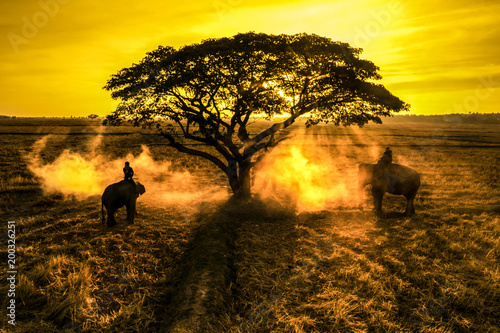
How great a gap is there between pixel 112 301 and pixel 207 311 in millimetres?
2426

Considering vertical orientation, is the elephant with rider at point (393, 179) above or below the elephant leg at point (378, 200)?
above

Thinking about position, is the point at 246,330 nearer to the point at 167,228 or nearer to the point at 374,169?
the point at 167,228

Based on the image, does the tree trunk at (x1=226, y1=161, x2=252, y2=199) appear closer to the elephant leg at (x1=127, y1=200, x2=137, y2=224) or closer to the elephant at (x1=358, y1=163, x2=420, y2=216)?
the elephant leg at (x1=127, y1=200, x2=137, y2=224)

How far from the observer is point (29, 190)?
16266 millimetres

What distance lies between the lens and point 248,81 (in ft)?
41.1

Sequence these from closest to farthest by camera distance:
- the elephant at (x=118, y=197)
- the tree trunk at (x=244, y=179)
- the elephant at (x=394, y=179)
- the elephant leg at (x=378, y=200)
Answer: the elephant at (x=118, y=197), the elephant at (x=394, y=179), the elephant leg at (x=378, y=200), the tree trunk at (x=244, y=179)

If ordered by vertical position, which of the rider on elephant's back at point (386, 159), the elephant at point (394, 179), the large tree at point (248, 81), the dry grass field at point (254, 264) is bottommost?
the dry grass field at point (254, 264)

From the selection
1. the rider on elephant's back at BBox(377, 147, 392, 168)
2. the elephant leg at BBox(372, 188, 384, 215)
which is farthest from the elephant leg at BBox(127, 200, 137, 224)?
the rider on elephant's back at BBox(377, 147, 392, 168)

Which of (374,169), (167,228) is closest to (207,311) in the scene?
(167,228)

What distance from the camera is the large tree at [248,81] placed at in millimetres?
11648

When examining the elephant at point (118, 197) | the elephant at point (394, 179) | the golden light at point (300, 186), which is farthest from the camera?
the golden light at point (300, 186)

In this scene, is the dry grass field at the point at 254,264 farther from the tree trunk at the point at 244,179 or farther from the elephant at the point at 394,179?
the elephant at the point at 394,179

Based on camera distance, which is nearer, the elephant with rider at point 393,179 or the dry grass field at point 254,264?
the dry grass field at point 254,264

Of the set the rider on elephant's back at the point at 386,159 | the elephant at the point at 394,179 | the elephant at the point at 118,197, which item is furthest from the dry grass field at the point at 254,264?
the rider on elephant's back at the point at 386,159
